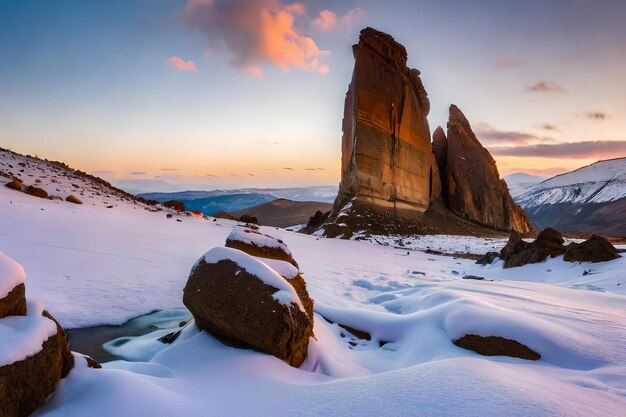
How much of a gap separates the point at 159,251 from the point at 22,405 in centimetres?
726

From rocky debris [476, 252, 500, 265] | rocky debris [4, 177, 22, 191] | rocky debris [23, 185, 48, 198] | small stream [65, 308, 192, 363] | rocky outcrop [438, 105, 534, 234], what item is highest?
rocky outcrop [438, 105, 534, 234]

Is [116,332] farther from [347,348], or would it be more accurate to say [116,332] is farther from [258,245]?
[347,348]

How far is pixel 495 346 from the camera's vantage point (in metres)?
4.08

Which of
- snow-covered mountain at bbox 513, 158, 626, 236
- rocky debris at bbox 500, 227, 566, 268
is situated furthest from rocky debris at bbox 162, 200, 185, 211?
snow-covered mountain at bbox 513, 158, 626, 236

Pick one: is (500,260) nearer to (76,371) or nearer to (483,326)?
(483,326)

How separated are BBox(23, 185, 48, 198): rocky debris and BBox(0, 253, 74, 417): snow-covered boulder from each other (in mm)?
14969

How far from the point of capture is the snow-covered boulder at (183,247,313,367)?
367 centimetres

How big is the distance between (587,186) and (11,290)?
6606 inches

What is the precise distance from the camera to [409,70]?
117 feet

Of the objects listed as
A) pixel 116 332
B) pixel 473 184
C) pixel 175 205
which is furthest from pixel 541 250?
pixel 473 184

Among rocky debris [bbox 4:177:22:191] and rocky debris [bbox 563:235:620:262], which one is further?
rocky debris [bbox 4:177:22:191]

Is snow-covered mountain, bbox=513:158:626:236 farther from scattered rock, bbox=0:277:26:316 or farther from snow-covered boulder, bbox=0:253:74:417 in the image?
scattered rock, bbox=0:277:26:316

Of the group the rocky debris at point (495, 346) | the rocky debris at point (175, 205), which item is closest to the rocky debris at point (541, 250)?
the rocky debris at point (495, 346)

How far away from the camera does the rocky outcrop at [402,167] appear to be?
28.6 m
